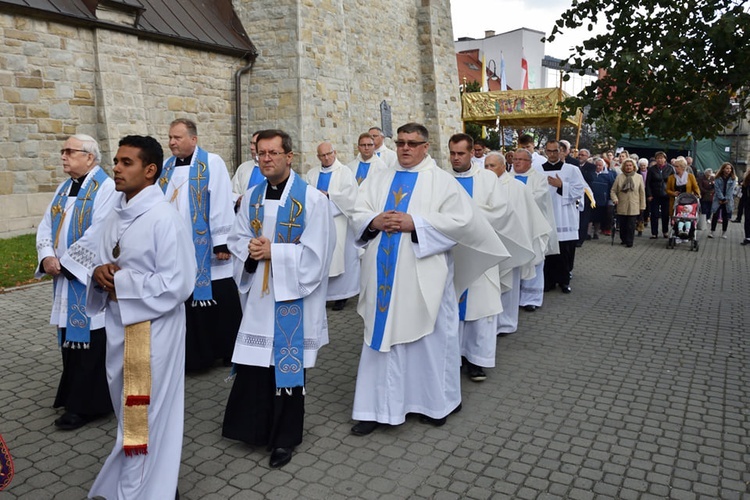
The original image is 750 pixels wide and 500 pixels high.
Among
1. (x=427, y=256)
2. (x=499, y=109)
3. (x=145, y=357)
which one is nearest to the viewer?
(x=145, y=357)

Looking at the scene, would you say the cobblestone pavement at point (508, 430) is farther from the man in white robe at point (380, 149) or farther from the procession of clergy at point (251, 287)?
the man in white robe at point (380, 149)

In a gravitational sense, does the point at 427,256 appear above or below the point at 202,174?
below

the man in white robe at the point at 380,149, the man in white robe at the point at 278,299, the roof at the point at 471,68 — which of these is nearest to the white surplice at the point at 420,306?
the man in white robe at the point at 278,299

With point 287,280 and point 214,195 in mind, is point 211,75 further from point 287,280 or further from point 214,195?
point 287,280

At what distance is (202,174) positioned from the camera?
5598mm

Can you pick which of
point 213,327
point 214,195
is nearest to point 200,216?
point 214,195

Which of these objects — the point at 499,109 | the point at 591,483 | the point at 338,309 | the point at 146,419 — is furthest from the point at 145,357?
the point at 499,109

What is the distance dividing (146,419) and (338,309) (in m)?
5.01

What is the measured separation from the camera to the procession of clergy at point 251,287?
10.5ft

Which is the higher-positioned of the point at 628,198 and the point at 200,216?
the point at 200,216

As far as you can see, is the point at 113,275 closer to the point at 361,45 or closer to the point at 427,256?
the point at 427,256

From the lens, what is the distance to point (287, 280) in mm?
3988

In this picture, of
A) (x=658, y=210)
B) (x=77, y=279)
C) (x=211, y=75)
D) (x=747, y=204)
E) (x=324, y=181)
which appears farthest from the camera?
(x=211, y=75)

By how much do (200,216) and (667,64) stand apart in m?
4.83
